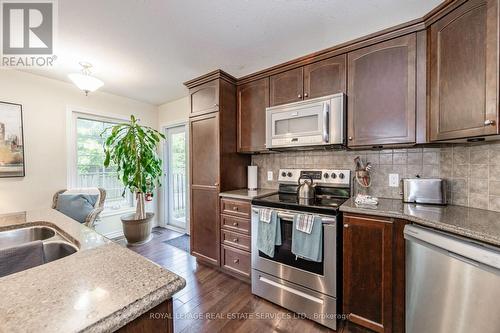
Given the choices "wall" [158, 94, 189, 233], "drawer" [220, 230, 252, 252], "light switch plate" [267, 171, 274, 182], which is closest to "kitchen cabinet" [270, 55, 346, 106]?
"light switch plate" [267, 171, 274, 182]

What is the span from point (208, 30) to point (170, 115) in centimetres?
243

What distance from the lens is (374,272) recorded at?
1499 millimetres

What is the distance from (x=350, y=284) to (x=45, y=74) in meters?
4.20

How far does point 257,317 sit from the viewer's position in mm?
1742

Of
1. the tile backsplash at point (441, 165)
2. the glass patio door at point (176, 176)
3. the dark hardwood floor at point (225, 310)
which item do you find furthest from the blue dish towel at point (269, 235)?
the glass patio door at point (176, 176)

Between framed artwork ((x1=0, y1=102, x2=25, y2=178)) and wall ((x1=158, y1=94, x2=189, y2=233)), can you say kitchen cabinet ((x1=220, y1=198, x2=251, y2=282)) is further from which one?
framed artwork ((x1=0, y1=102, x2=25, y2=178))

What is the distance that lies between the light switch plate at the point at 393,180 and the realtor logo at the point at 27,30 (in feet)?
10.2

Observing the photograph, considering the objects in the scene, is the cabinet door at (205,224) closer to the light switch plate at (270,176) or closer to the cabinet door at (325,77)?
the light switch plate at (270,176)

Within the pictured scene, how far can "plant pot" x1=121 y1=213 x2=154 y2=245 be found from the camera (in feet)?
10.3

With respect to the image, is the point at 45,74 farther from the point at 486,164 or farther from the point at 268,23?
the point at 486,164

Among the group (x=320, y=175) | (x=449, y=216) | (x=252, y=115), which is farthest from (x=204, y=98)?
(x=449, y=216)

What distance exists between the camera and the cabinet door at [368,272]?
57.4 inches

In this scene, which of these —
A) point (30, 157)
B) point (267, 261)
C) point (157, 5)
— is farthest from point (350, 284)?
point (30, 157)

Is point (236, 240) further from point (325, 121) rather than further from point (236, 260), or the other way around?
point (325, 121)
